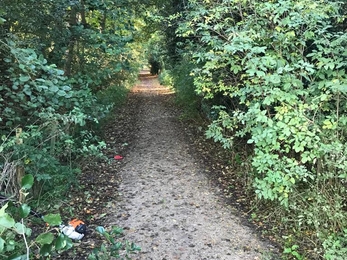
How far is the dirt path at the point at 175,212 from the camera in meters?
3.52

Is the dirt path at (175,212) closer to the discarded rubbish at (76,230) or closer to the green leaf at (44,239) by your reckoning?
the discarded rubbish at (76,230)

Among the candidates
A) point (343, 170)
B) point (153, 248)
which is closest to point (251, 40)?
point (343, 170)

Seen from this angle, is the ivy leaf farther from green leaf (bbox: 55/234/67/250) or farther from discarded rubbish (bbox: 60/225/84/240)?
discarded rubbish (bbox: 60/225/84/240)

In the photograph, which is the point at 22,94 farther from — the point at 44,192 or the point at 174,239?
the point at 174,239

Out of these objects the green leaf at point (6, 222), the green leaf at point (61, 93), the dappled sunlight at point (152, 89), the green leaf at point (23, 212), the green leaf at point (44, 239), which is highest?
the green leaf at point (61, 93)

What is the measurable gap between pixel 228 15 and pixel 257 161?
213 centimetres

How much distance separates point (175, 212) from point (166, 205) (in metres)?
0.24

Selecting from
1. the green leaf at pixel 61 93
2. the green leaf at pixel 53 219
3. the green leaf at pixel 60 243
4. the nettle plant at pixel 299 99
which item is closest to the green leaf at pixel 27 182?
the green leaf at pixel 53 219

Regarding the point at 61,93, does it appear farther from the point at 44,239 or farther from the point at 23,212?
the point at 44,239

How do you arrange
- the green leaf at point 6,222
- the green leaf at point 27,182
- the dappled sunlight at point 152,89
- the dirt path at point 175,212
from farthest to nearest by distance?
the dappled sunlight at point 152,89, the dirt path at point 175,212, the green leaf at point 27,182, the green leaf at point 6,222

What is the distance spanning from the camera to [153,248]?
352cm

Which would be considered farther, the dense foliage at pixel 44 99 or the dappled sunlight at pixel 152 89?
the dappled sunlight at pixel 152 89

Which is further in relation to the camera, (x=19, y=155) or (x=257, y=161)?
(x=257, y=161)

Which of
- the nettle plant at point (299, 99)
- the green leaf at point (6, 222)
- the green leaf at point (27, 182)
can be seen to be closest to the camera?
the green leaf at point (6, 222)
